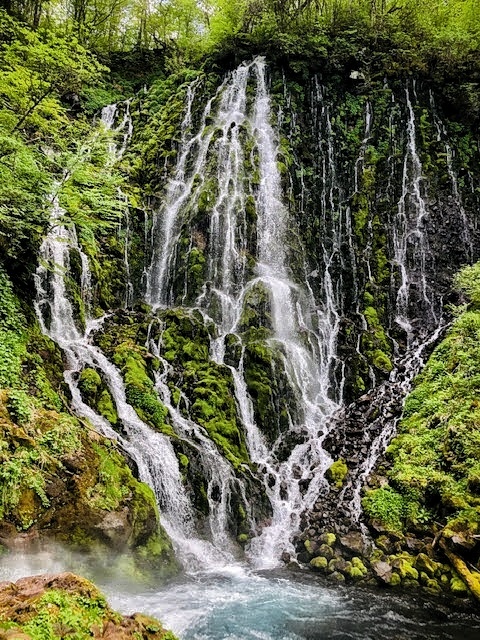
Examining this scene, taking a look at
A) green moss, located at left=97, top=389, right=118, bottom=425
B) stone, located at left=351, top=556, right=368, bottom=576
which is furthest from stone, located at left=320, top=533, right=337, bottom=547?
green moss, located at left=97, top=389, right=118, bottom=425

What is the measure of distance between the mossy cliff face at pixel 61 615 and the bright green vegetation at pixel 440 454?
23.0ft

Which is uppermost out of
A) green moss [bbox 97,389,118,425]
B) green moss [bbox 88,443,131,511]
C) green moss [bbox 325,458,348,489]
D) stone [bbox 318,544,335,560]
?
→ green moss [bbox 97,389,118,425]

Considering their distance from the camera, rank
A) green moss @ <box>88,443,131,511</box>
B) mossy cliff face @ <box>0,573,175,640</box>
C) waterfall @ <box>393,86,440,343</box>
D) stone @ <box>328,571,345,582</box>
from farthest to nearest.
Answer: waterfall @ <box>393,86,440,343</box>
stone @ <box>328,571,345,582</box>
green moss @ <box>88,443,131,511</box>
mossy cliff face @ <box>0,573,175,640</box>

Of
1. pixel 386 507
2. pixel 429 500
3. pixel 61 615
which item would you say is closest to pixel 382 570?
pixel 386 507

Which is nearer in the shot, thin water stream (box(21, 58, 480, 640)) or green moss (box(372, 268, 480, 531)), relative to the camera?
thin water stream (box(21, 58, 480, 640))

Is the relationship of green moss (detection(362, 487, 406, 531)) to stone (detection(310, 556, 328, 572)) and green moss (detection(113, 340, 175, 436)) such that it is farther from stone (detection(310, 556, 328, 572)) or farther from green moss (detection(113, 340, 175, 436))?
green moss (detection(113, 340, 175, 436))

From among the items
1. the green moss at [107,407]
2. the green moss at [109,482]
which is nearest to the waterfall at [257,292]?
the green moss at [107,407]

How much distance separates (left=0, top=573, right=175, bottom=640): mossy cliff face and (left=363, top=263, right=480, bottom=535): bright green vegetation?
7.01 m

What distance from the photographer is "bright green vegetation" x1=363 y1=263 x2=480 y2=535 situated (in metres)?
9.87

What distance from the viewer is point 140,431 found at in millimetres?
10633

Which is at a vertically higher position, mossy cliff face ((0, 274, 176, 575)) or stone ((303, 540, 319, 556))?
mossy cliff face ((0, 274, 176, 575))

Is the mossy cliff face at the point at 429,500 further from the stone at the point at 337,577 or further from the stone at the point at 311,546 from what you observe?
the stone at the point at 337,577

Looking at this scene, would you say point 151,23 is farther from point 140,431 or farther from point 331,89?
point 140,431

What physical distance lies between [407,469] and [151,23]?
30.7 meters
